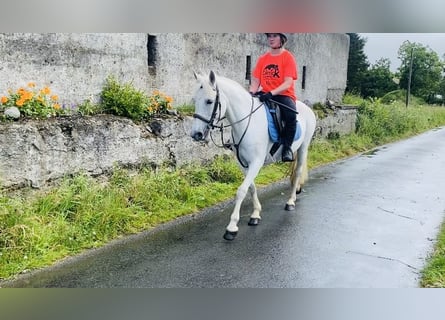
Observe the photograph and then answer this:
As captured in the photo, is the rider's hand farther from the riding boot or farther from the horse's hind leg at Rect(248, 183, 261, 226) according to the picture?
the horse's hind leg at Rect(248, 183, 261, 226)

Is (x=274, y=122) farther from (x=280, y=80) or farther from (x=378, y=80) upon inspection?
(x=378, y=80)

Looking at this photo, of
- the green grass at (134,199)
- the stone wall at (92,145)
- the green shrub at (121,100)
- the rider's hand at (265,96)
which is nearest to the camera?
the green grass at (134,199)

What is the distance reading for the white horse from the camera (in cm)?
311

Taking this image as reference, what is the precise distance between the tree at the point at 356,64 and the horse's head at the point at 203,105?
1133 mm

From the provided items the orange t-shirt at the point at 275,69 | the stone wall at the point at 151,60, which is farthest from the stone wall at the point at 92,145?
the orange t-shirt at the point at 275,69

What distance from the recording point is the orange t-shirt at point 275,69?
10.9ft

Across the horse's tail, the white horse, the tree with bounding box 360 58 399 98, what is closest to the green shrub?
the white horse

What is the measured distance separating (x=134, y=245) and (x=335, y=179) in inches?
87.7

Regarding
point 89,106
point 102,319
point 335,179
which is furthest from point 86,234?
point 335,179

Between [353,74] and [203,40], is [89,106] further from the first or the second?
[353,74]

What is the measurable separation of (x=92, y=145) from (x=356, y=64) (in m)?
2.51

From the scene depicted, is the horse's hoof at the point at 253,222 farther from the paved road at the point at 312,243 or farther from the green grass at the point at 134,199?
the green grass at the point at 134,199

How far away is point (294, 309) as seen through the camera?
2705mm

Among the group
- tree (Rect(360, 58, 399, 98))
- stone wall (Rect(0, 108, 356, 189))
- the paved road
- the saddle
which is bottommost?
the paved road
